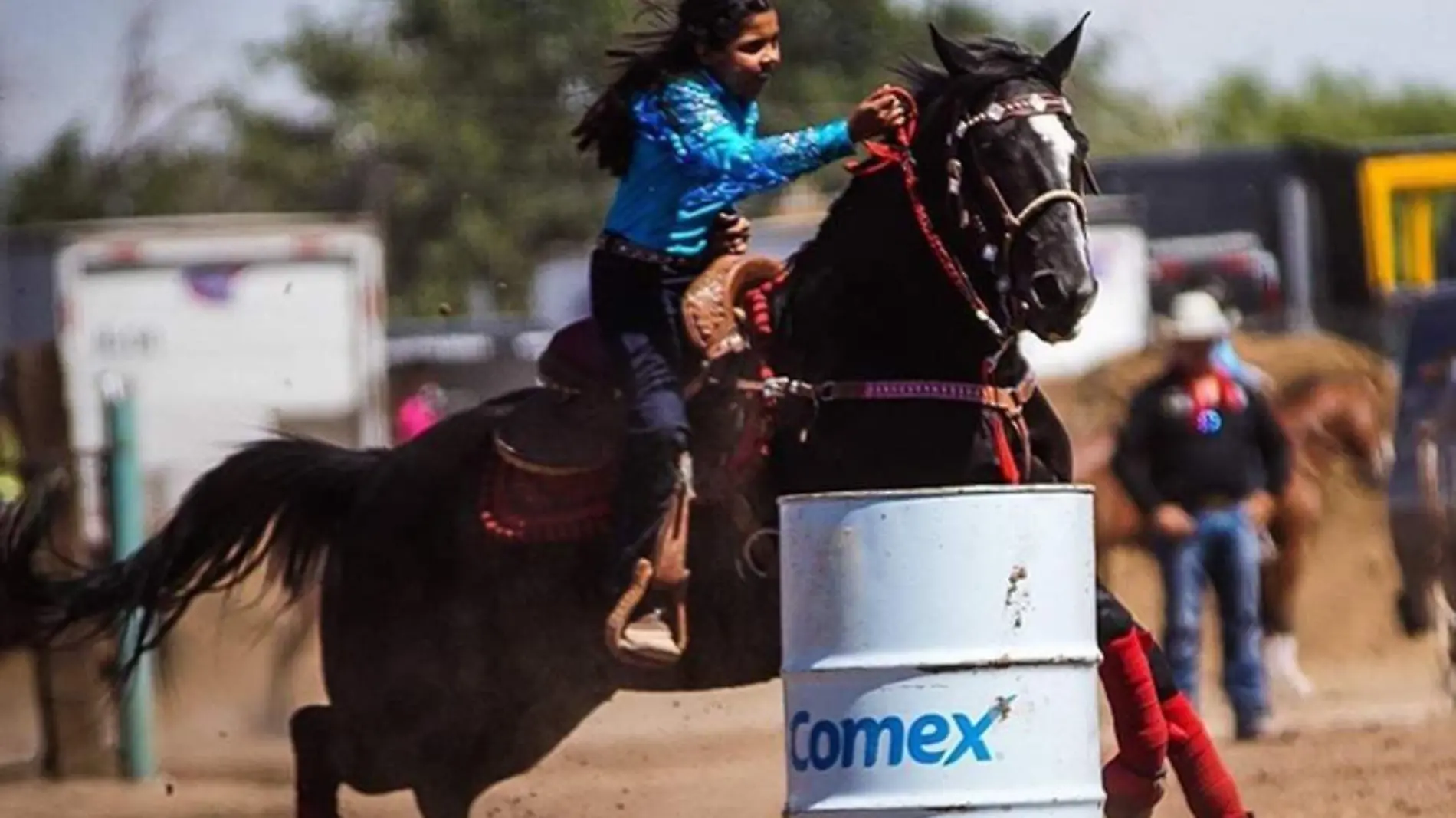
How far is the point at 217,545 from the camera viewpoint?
332 inches

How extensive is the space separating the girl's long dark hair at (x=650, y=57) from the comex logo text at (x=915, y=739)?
6.70ft

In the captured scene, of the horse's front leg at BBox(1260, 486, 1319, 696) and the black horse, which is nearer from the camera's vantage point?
the black horse

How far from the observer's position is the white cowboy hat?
41.1ft

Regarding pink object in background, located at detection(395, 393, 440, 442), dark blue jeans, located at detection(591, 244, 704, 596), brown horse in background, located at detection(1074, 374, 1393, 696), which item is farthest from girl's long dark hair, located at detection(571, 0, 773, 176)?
pink object in background, located at detection(395, 393, 440, 442)

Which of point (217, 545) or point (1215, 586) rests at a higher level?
A: point (217, 545)

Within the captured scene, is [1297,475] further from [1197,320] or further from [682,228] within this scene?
[682,228]

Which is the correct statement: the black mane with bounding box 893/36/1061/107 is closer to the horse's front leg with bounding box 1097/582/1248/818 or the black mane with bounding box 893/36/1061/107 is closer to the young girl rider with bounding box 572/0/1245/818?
the young girl rider with bounding box 572/0/1245/818

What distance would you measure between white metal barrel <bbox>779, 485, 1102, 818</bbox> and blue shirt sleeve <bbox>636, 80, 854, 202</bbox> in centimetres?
136

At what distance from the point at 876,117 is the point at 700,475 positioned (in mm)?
1043

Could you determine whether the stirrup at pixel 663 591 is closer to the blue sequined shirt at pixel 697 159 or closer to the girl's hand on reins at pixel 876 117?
the blue sequined shirt at pixel 697 159

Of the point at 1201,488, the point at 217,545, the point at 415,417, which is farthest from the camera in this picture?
the point at 415,417

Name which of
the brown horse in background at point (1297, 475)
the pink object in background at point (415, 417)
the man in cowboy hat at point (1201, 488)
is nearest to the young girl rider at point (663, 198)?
the man in cowboy hat at point (1201, 488)

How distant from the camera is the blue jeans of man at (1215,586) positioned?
12391mm

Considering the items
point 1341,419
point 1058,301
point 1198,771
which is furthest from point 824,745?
point 1341,419
